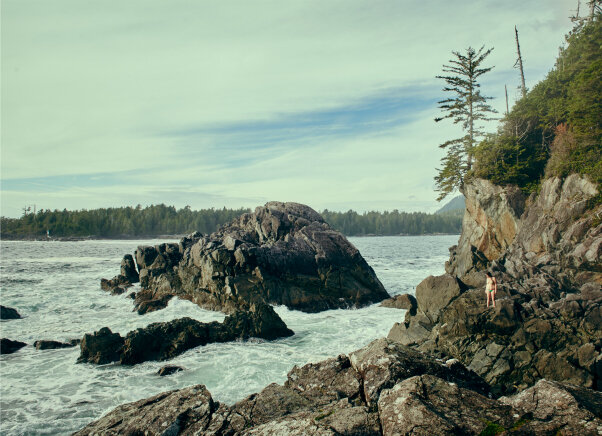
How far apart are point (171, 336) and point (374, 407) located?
15489 millimetres

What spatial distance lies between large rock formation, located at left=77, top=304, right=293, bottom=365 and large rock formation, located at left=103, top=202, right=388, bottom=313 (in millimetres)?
6579

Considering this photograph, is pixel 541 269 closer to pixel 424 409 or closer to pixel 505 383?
pixel 505 383

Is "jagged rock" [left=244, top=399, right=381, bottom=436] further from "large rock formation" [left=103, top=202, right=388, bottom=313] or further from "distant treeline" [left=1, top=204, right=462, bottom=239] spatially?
"distant treeline" [left=1, top=204, right=462, bottom=239]

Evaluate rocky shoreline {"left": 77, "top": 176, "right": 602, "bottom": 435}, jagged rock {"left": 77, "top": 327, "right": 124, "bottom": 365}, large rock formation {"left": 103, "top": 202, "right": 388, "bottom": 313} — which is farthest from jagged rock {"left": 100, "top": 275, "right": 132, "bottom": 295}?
rocky shoreline {"left": 77, "top": 176, "right": 602, "bottom": 435}

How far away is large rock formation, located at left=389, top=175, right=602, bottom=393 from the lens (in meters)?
14.3

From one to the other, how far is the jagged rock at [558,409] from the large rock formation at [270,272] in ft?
73.3

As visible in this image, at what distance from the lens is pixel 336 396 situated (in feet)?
27.0

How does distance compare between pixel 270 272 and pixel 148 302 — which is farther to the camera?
pixel 270 272

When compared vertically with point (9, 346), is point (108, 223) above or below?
above

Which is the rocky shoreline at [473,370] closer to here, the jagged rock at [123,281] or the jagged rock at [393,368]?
the jagged rock at [393,368]

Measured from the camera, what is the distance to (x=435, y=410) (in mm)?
6289

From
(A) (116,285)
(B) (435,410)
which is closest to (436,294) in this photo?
(B) (435,410)

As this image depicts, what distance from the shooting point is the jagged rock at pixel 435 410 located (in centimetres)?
594

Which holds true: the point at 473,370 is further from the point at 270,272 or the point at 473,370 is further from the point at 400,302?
the point at 270,272
